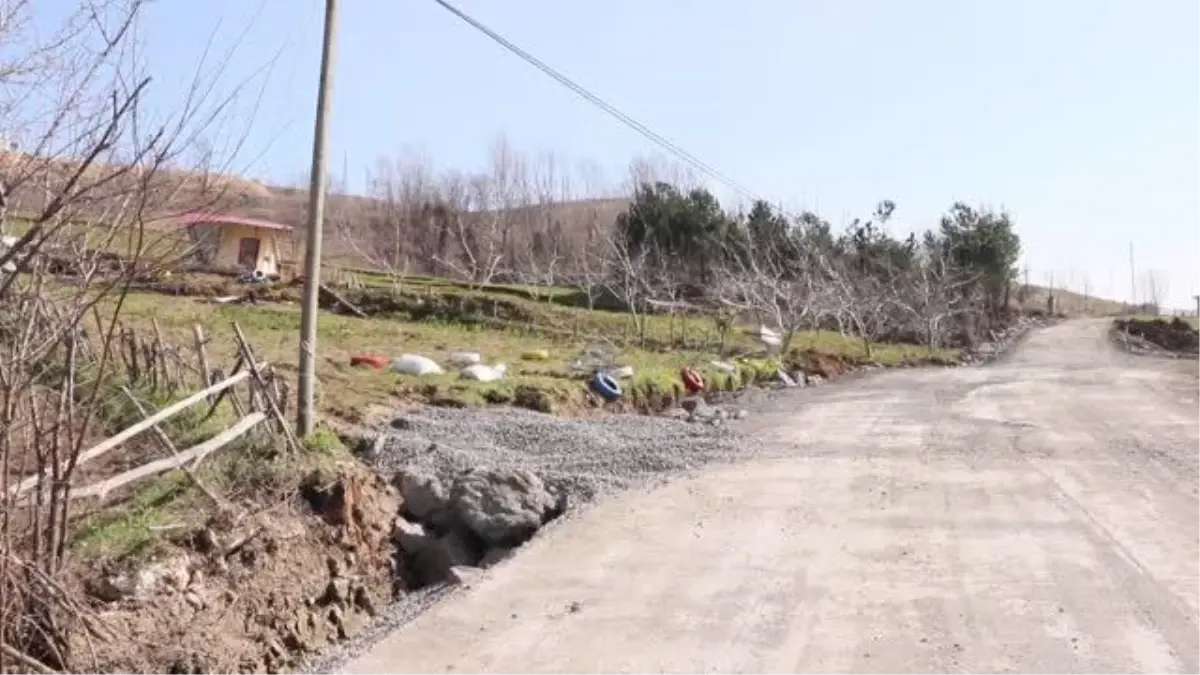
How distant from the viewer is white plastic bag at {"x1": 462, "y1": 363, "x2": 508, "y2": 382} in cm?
1810

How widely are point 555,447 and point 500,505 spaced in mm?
3734

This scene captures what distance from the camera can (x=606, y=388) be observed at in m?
19.7

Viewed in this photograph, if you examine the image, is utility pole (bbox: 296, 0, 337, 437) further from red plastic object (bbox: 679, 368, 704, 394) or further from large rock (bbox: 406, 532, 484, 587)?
red plastic object (bbox: 679, 368, 704, 394)

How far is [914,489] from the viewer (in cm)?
1211

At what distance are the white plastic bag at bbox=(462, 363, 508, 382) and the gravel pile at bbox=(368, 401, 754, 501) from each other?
1598mm

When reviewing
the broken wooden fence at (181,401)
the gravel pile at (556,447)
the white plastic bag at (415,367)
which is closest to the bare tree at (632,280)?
the white plastic bag at (415,367)

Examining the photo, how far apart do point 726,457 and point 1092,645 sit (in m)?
7.00

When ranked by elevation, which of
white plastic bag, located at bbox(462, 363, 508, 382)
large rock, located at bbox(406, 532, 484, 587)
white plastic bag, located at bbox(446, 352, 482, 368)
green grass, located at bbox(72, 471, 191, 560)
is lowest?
large rock, located at bbox(406, 532, 484, 587)

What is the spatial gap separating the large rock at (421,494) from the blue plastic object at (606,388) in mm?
9177

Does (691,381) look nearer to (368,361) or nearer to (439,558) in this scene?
(368,361)

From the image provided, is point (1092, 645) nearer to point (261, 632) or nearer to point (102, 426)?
point (261, 632)

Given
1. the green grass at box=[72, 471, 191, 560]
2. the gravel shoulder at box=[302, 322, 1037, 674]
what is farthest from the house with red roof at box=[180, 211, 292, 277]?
the green grass at box=[72, 471, 191, 560]

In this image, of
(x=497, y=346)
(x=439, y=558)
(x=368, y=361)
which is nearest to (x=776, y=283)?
(x=497, y=346)

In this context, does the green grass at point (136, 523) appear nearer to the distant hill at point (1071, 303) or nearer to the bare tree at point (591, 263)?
the bare tree at point (591, 263)
